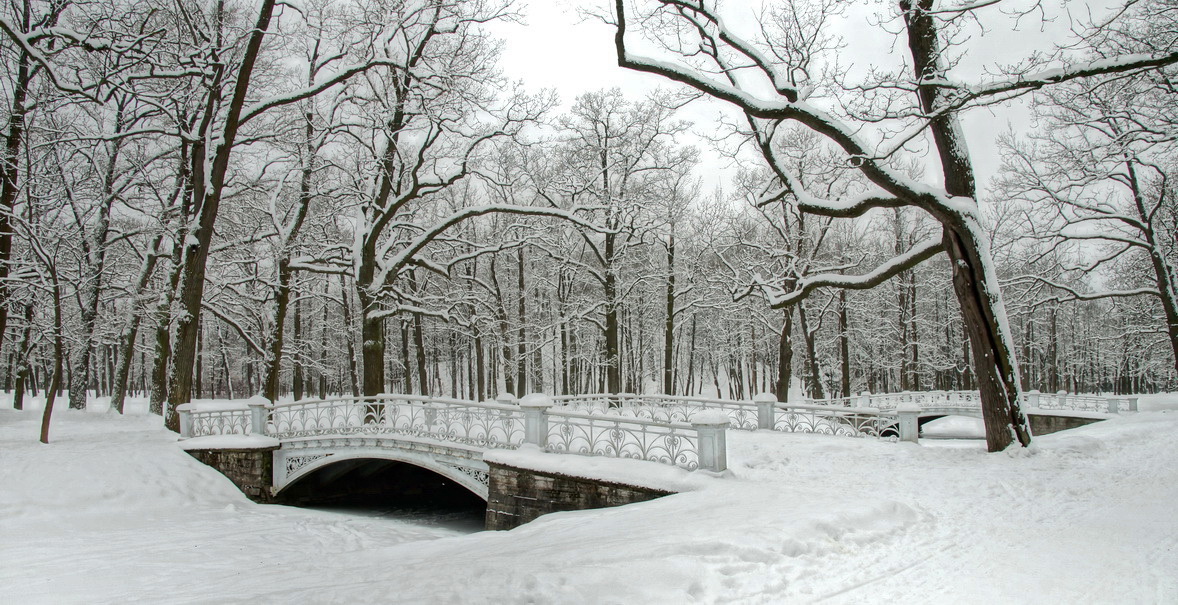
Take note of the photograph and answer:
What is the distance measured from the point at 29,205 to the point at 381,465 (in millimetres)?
10005

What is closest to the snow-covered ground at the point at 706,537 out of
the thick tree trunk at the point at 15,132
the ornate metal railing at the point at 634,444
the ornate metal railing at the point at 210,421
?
the ornate metal railing at the point at 634,444

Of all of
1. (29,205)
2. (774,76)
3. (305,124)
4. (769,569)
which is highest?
(305,124)

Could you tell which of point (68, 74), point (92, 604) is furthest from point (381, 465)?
point (68, 74)

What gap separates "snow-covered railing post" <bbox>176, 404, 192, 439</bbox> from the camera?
45.2 ft

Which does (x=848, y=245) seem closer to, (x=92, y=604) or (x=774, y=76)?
(x=774, y=76)

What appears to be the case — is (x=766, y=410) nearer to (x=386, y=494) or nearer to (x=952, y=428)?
(x=386, y=494)

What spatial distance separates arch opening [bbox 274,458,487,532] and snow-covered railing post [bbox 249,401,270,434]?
1.46m

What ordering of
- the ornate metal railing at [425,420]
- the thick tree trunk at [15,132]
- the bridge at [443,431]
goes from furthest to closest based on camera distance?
1. the thick tree trunk at [15,132]
2. the ornate metal railing at [425,420]
3. the bridge at [443,431]

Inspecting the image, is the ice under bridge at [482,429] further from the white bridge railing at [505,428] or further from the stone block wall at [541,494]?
the stone block wall at [541,494]

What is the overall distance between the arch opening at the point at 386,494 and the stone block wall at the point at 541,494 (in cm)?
316

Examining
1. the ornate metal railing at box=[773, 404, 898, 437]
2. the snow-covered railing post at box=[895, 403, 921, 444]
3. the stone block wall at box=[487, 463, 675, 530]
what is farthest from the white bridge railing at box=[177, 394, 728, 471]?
the snow-covered railing post at box=[895, 403, 921, 444]

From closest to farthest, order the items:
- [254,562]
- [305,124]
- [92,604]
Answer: [92,604]
[254,562]
[305,124]

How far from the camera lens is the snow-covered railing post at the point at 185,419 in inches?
543

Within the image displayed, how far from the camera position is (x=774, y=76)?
999cm
